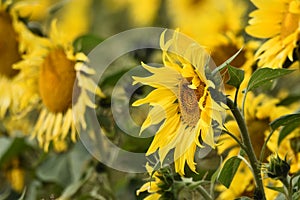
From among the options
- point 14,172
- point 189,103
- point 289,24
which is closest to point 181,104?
point 189,103

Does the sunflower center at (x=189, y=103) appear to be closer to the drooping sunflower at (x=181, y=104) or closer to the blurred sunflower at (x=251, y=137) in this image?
the drooping sunflower at (x=181, y=104)

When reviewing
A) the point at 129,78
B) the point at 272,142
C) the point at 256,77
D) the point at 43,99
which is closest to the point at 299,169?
the point at 272,142

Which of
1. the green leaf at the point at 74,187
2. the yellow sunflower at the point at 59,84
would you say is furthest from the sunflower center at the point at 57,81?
the green leaf at the point at 74,187

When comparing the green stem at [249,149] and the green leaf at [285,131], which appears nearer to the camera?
the green stem at [249,149]

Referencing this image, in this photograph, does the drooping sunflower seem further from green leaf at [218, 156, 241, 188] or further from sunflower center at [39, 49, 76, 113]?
sunflower center at [39, 49, 76, 113]

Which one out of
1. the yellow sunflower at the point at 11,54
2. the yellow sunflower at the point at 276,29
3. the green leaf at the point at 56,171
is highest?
the yellow sunflower at the point at 276,29

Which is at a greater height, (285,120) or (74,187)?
(285,120)

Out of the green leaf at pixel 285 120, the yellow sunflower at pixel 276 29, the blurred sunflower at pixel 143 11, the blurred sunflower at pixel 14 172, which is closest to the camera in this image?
the green leaf at pixel 285 120

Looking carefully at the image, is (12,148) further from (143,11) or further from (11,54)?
(143,11)
